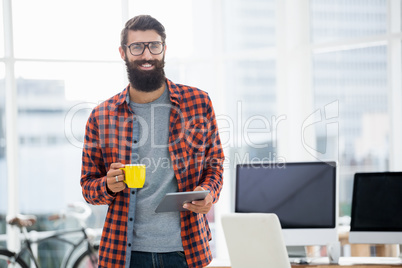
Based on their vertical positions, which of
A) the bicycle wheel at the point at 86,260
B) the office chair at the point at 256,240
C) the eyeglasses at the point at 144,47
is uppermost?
the eyeglasses at the point at 144,47

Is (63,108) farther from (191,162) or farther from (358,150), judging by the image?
(191,162)

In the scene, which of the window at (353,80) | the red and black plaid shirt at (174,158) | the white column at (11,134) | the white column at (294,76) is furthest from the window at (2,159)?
the red and black plaid shirt at (174,158)

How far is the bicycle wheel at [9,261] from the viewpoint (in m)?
4.37

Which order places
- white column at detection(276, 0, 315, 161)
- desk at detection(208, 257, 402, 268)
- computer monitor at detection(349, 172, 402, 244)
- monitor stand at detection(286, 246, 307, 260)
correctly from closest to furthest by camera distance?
desk at detection(208, 257, 402, 268), computer monitor at detection(349, 172, 402, 244), monitor stand at detection(286, 246, 307, 260), white column at detection(276, 0, 315, 161)

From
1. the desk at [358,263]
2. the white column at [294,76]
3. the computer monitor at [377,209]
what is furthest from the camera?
the white column at [294,76]

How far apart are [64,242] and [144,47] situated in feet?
10.5

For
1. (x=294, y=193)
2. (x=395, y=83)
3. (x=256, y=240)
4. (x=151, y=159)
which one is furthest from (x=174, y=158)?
(x=395, y=83)

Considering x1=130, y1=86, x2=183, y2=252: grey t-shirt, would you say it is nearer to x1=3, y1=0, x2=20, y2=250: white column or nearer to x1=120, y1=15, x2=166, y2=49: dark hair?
x1=120, y1=15, x2=166, y2=49: dark hair

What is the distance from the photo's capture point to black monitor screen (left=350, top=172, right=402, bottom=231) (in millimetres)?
2916

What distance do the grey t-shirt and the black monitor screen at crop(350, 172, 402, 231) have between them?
147 centimetres

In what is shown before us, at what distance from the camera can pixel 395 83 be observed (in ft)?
13.7

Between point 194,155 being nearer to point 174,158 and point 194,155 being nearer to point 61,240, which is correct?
point 174,158

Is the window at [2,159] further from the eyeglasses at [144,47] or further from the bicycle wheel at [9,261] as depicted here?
the eyeglasses at [144,47]

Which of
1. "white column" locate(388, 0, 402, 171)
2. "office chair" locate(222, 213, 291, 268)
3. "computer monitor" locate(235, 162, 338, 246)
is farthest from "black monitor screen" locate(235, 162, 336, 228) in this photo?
"white column" locate(388, 0, 402, 171)
